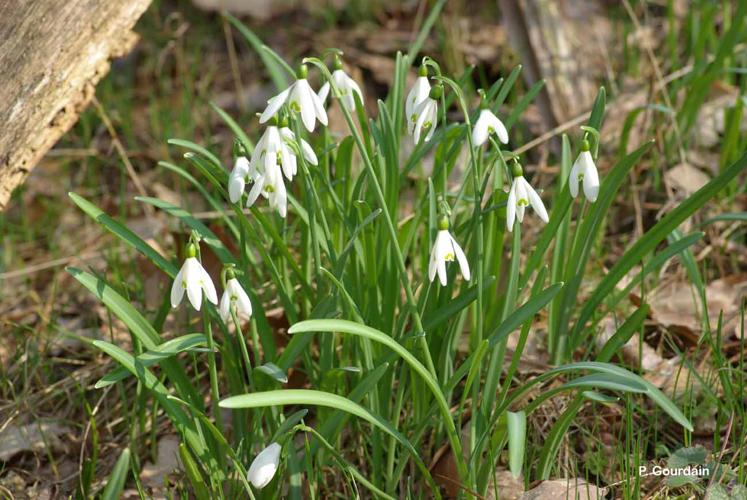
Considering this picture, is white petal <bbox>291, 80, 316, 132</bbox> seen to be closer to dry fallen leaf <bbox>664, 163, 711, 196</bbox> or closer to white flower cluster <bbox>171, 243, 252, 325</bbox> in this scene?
white flower cluster <bbox>171, 243, 252, 325</bbox>

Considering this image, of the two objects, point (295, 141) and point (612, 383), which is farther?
point (295, 141)

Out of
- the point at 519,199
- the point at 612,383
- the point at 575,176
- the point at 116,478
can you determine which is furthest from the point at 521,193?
the point at 116,478

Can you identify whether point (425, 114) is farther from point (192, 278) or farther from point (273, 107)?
point (192, 278)

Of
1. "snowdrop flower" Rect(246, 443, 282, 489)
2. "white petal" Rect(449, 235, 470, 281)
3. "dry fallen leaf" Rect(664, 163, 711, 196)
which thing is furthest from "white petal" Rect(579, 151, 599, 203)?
"dry fallen leaf" Rect(664, 163, 711, 196)

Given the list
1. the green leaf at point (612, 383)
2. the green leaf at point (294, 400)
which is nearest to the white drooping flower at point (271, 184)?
the green leaf at point (294, 400)

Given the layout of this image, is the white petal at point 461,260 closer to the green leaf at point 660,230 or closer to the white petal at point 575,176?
the white petal at point 575,176
